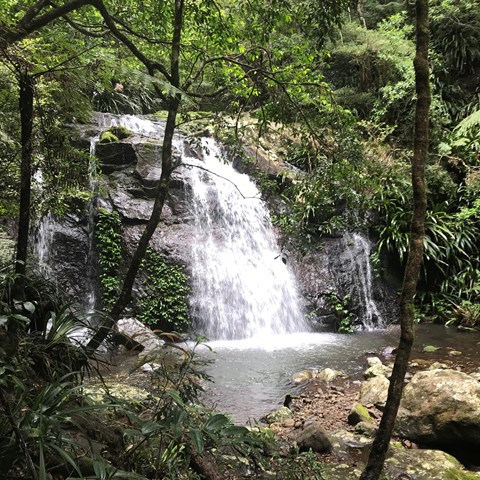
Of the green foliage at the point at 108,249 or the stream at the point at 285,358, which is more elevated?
the green foliage at the point at 108,249

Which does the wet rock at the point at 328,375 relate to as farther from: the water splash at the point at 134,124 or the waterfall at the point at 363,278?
the water splash at the point at 134,124

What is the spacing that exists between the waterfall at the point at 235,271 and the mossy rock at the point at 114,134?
6.67 feet

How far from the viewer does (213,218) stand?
10.9 metres

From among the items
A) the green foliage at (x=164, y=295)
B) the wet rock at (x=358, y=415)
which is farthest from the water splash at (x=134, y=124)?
the wet rock at (x=358, y=415)

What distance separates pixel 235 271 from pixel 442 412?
6678 mm

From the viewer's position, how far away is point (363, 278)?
10.7 m

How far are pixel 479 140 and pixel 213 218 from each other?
23.7 feet

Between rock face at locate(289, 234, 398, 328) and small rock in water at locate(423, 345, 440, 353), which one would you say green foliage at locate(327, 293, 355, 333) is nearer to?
rock face at locate(289, 234, 398, 328)

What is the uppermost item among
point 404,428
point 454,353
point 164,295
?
point 164,295

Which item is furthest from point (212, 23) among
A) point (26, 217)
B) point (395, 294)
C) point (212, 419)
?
point (395, 294)

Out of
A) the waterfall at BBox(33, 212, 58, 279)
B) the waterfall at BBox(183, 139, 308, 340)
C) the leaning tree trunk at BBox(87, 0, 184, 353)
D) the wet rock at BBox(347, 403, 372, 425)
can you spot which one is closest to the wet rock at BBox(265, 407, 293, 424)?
the wet rock at BBox(347, 403, 372, 425)

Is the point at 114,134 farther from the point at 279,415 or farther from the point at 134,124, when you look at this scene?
the point at 279,415

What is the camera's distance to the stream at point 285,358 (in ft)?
17.9

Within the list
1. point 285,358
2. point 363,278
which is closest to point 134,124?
point 363,278
